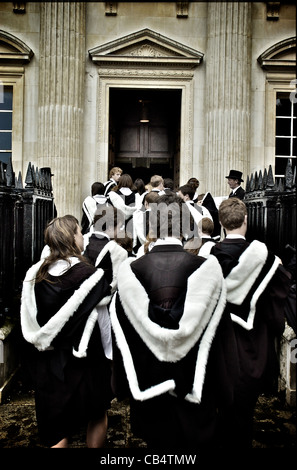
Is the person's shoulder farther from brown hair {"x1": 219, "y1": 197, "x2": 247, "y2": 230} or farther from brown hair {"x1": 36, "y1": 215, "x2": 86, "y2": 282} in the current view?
brown hair {"x1": 219, "y1": 197, "x2": 247, "y2": 230}

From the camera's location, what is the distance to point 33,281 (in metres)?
3.29

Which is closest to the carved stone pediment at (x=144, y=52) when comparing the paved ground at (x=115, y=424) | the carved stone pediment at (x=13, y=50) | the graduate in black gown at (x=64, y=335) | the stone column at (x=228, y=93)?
the stone column at (x=228, y=93)

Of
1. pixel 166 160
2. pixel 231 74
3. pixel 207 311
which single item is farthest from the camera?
pixel 166 160

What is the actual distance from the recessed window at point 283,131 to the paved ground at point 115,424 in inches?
366

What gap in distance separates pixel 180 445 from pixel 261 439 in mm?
1581

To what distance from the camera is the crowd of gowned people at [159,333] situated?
2.83 m

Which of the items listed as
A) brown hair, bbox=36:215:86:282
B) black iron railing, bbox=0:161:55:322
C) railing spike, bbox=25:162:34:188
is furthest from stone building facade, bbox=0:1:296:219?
brown hair, bbox=36:215:86:282

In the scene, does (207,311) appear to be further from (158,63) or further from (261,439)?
(158,63)

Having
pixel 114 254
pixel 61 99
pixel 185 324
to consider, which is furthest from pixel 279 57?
pixel 185 324

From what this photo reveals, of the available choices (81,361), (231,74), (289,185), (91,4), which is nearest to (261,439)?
(81,361)

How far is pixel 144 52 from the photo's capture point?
41.3ft

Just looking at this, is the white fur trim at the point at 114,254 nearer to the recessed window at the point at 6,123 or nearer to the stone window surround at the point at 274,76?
the stone window surround at the point at 274,76

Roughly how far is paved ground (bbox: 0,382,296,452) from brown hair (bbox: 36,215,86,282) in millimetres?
1560

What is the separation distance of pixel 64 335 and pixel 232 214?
4.88 ft
